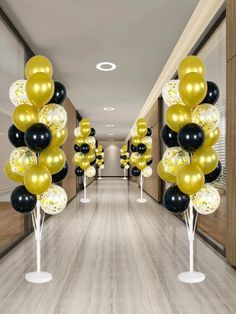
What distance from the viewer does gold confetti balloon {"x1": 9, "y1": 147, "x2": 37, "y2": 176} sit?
9.29 feet

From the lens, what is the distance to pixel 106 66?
598cm

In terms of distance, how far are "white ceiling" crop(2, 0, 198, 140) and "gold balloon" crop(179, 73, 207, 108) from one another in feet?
4.83

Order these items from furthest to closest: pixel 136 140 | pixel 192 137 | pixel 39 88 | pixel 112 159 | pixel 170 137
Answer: pixel 112 159 → pixel 136 140 → pixel 170 137 → pixel 39 88 → pixel 192 137

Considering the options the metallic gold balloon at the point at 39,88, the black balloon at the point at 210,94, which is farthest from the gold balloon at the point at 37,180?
the black balloon at the point at 210,94

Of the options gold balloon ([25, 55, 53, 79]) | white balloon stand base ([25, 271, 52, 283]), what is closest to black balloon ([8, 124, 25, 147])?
gold balloon ([25, 55, 53, 79])

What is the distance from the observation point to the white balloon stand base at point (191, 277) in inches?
112

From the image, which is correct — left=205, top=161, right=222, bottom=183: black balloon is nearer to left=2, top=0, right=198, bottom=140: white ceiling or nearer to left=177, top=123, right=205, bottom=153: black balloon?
left=177, top=123, right=205, bottom=153: black balloon

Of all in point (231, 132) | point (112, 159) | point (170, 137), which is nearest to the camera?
point (170, 137)

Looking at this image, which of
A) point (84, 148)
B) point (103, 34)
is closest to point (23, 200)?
point (103, 34)

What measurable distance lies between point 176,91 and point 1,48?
2397mm

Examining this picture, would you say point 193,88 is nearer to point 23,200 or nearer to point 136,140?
point 23,200

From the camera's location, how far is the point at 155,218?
6051 mm

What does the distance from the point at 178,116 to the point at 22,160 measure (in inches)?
56.1

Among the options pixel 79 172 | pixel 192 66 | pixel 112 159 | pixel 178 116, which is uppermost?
pixel 192 66
